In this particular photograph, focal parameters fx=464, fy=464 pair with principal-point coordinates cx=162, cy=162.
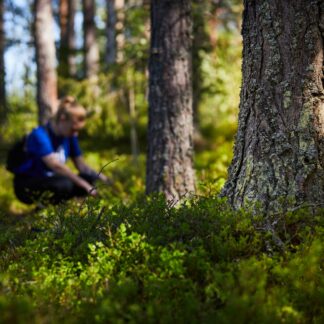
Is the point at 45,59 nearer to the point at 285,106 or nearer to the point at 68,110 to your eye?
the point at 68,110

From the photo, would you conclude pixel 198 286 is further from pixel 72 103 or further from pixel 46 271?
pixel 72 103

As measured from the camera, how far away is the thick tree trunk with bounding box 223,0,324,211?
341 centimetres

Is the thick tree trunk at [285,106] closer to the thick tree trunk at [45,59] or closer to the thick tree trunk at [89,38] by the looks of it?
the thick tree trunk at [45,59]

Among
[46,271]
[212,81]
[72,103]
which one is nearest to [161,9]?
[72,103]

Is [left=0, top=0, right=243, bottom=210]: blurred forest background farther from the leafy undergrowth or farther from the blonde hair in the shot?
the leafy undergrowth

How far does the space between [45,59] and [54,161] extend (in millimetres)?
5607

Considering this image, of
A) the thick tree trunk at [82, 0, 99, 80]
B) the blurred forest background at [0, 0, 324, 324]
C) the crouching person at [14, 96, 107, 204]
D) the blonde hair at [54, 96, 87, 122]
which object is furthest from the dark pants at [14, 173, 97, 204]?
the thick tree trunk at [82, 0, 99, 80]

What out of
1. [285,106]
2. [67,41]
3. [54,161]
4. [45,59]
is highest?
[67,41]

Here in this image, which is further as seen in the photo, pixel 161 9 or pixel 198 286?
pixel 161 9

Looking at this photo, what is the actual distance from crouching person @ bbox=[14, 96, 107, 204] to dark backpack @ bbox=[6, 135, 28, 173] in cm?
6

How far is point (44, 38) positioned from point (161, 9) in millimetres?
5670

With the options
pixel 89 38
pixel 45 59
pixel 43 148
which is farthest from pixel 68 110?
pixel 89 38

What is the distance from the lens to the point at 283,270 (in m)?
2.62

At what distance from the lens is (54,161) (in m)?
6.24
